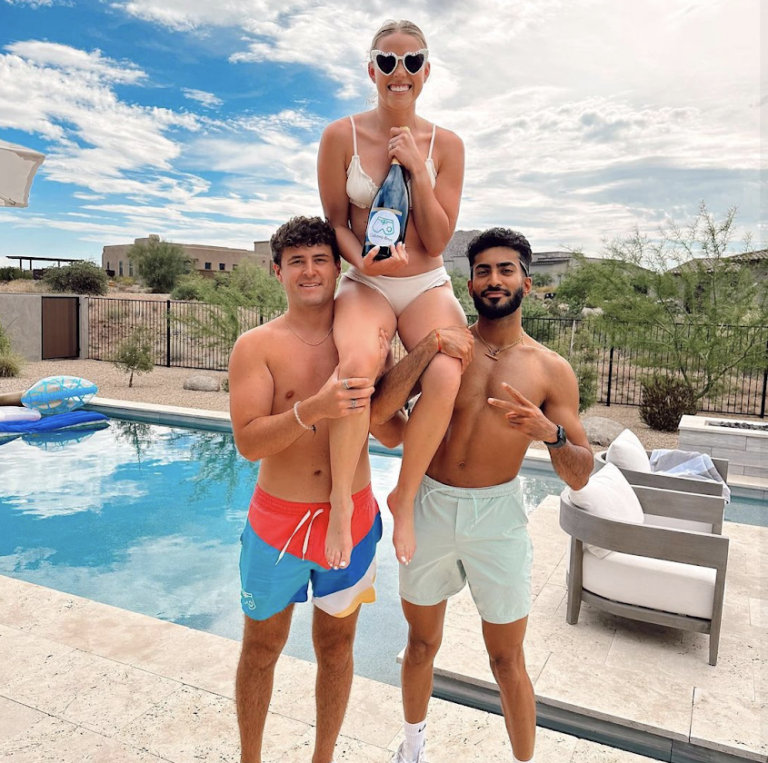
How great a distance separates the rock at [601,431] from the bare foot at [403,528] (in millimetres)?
7948

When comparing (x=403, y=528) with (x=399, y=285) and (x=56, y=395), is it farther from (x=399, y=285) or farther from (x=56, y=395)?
(x=56, y=395)

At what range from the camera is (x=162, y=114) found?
3738 cm

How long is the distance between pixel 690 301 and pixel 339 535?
11.7 m

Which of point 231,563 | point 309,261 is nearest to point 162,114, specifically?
point 231,563

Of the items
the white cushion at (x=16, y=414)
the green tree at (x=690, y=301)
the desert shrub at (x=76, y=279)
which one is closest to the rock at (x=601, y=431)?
the green tree at (x=690, y=301)

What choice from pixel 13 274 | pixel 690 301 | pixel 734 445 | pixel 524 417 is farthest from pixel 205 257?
pixel 524 417

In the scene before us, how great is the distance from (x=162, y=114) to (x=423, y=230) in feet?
133

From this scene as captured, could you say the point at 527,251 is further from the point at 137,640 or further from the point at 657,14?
the point at 657,14

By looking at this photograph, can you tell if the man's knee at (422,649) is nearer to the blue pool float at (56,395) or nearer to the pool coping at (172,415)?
the pool coping at (172,415)

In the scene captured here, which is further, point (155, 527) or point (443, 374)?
point (155, 527)

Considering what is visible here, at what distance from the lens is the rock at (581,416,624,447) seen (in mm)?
9734

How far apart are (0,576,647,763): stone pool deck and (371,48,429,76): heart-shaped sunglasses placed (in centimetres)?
261

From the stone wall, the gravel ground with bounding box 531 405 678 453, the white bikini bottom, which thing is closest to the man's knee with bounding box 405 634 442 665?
the white bikini bottom

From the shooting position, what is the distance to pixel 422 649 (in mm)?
2383
